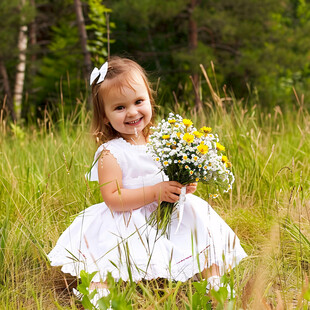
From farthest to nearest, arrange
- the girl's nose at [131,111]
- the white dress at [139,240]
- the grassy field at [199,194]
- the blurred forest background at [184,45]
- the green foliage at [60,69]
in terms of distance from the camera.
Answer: the green foliage at [60,69], the blurred forest background at [184,45], the girl's nose at [131,111], the white dress at [139,240], the grassy field at [199,194]

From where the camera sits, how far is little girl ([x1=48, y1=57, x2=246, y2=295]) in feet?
7.08

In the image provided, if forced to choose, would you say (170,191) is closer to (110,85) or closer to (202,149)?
(202,149)

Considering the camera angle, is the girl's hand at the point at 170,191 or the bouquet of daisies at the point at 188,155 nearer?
the bouquet of daisies at the point at 188,155

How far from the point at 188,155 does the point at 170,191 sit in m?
0.20

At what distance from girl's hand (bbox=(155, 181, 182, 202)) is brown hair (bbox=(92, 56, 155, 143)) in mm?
389

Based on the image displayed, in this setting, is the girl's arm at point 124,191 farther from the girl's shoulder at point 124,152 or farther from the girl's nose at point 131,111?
the girl's nose at point 131,111

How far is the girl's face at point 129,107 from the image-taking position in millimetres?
2303

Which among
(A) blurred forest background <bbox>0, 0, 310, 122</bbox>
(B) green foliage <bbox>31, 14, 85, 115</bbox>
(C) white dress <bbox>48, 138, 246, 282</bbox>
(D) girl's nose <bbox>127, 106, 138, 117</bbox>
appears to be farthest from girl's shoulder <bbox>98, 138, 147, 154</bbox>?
(B) green foliage <bbox>31, 14, 85, 115</bbox>

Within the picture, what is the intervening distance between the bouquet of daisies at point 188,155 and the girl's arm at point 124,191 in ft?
0.19

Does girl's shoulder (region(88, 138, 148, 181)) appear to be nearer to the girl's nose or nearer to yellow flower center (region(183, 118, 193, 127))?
the girl's nose

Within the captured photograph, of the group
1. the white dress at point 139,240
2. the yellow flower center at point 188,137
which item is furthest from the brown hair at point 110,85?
the yellow flower center at point 188,137

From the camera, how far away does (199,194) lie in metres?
3.08

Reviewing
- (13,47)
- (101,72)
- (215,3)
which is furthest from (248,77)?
(101,72)

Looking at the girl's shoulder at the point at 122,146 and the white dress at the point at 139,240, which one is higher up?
the girl's shoulder at the point at 122,146
